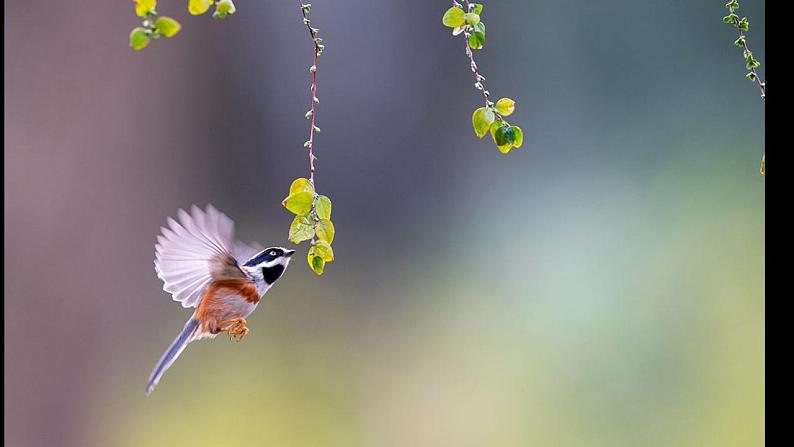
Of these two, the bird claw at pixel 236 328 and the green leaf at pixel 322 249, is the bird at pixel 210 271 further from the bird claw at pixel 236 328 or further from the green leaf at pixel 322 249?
the green leaf at pixel 322 249

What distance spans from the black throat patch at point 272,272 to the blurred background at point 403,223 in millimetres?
2221

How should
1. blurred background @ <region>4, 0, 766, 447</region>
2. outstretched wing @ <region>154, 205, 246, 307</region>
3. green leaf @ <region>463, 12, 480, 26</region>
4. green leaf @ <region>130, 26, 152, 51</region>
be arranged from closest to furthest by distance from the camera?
green leaf @ <region>130, 26, 152, 51</region>, green leaf @ <region>463, 12, 480, 26</region>, outstretched wing @ <region>154, 205, 246, 307</region>, blurred background @ <region>4, 0, 766, 447</region>

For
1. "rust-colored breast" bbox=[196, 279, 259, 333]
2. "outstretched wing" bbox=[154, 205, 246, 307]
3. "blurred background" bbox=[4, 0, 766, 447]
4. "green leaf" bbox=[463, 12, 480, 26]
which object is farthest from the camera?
"blurred background" bbox=[4, 0, 766, 447]

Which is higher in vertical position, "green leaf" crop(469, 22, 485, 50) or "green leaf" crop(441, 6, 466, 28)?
"green leaf" crop(441, 6, 466, 28)

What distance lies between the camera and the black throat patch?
1119mm

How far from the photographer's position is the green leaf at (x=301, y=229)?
841mm

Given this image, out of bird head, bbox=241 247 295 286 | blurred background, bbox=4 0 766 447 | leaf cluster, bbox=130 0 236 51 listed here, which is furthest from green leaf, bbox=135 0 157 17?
blurred background, bbox=4 0 766 447

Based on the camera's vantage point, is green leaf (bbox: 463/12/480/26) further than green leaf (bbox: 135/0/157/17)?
Yes

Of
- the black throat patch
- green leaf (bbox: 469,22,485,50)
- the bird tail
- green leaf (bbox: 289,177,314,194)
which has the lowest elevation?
the bird tail

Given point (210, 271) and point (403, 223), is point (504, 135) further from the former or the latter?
point (403, 223)

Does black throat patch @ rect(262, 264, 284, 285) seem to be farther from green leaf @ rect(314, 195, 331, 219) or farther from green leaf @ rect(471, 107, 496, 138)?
green leaf @ rect(471, 107, 496, 138)

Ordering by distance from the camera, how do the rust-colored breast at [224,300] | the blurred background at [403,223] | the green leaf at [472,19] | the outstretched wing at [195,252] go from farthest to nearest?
the blurred background at [403,223] → the rust-colored breast at [224,300] → the outstretched wing at [195,252] → the green leaf at [472,19]

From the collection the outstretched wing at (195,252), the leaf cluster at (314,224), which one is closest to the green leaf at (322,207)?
the leaf cluster at (314,224)
